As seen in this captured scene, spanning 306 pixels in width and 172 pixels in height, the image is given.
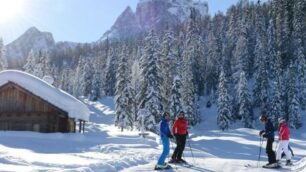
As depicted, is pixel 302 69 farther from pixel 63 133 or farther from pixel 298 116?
pixel 63 133

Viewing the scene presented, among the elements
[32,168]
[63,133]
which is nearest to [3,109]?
[63,133]

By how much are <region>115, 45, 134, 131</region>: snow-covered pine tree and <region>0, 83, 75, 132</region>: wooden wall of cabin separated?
965 inches

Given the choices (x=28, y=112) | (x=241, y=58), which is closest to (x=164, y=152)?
(x=28, y=112)

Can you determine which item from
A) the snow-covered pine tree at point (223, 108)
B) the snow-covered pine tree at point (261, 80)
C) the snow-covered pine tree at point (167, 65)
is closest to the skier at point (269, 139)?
the snow-covered pine tree at point (167, 65)

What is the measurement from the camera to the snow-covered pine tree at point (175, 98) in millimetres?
59828

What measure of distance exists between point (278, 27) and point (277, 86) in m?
25.7

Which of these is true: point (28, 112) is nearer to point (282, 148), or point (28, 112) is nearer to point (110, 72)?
point (282, 148)

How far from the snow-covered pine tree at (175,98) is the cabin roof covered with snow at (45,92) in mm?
22470

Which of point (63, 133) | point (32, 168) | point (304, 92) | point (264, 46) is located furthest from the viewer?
point (264, 46)

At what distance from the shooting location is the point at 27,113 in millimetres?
37938

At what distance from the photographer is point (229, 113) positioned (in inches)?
3243

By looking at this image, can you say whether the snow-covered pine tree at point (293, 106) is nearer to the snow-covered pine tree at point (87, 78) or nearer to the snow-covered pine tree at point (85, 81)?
the snow-covered pine tree at point (85, 81)

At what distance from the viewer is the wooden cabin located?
37438 millimetres

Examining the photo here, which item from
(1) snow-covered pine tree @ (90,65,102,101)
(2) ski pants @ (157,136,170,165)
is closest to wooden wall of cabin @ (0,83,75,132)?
(2) ski pants @ (157,136,170,165)
